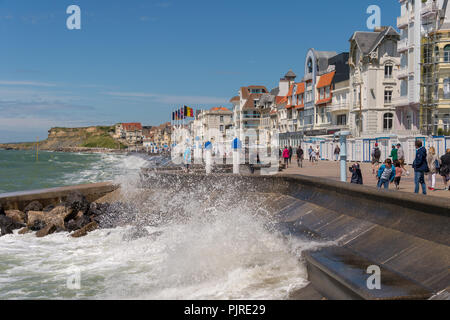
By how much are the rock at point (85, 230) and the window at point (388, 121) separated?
4570cm

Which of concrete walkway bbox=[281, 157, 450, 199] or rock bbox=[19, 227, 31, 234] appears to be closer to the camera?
rock bbox=[19, 227, 31, 234]

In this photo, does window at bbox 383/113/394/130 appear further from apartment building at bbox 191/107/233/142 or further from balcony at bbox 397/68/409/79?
apartment building at bbox 191/107/233/142

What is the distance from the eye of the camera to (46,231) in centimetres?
1291

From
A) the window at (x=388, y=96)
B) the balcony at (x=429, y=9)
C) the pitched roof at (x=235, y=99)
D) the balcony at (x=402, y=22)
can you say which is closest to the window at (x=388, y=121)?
the window at (x=388, y=96)

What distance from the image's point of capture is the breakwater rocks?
13312mm

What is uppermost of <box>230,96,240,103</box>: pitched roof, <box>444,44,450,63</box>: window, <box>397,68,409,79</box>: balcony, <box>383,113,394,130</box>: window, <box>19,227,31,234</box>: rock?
<box>230,96,240,103</box>: pitched roof

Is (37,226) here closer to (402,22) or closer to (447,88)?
(447,88)

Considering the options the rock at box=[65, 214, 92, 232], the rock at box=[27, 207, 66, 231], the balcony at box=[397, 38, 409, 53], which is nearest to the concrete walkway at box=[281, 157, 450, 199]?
the rock at box=[65, 214, 92, 232]

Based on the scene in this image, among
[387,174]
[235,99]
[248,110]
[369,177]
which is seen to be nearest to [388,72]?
[369,177]

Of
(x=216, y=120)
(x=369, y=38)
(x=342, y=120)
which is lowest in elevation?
(x=342, y=120)

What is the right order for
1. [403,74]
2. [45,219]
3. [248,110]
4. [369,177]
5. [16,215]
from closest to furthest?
[45,219]
[16,215]
[369,177]
[403,74]
[248,110]

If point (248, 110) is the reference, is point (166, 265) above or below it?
below

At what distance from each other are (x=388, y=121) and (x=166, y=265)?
162 ft
